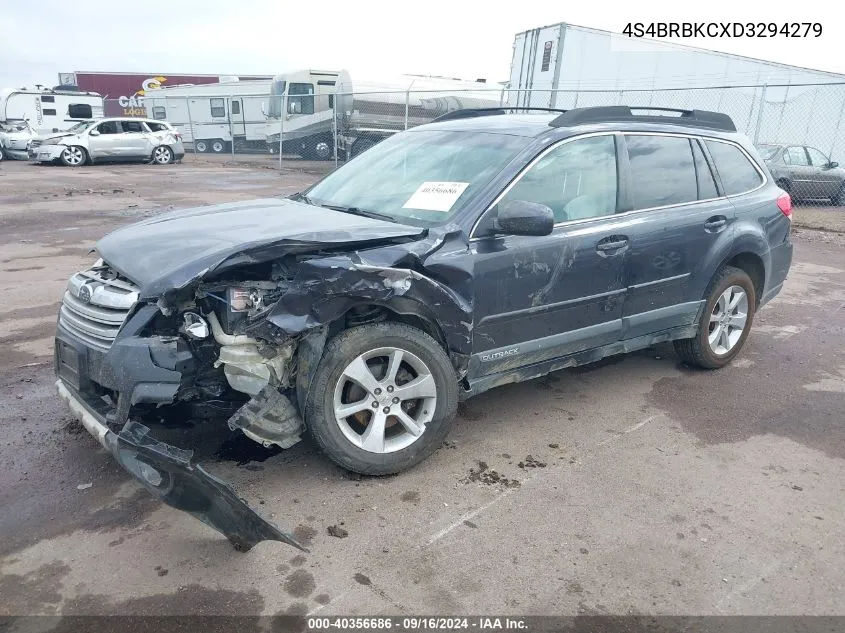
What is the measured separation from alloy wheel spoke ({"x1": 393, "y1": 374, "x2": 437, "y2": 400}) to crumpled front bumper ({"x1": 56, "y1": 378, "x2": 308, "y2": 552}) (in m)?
0.93

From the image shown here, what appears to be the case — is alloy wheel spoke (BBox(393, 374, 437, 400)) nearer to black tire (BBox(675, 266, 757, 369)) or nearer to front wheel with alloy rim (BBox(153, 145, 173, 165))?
black tire (BBox(675, 266, 757, 369))

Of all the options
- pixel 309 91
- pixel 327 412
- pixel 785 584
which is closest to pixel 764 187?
pixel 785 584

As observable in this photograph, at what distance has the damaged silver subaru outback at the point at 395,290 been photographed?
2.98m

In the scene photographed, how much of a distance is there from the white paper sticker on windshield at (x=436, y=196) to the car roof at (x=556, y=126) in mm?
579

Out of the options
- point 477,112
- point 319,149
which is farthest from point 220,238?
point 319,149

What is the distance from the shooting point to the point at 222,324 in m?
3.09

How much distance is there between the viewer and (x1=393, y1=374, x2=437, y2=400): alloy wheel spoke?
11.0 ft

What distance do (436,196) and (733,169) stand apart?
254 centimetres

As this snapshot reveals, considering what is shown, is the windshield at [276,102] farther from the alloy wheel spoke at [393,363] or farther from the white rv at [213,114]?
the alloy wheel spoke at [393,363]

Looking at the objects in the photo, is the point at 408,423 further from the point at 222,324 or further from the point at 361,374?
the point at 222,324

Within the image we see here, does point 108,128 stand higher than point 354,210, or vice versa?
point 354,210

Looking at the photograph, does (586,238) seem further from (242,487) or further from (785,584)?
(242,487)

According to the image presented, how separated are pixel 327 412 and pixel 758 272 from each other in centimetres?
371

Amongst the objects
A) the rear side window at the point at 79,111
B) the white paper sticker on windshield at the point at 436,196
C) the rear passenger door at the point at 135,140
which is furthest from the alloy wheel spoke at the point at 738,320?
the rear side window at the point at 79,111
